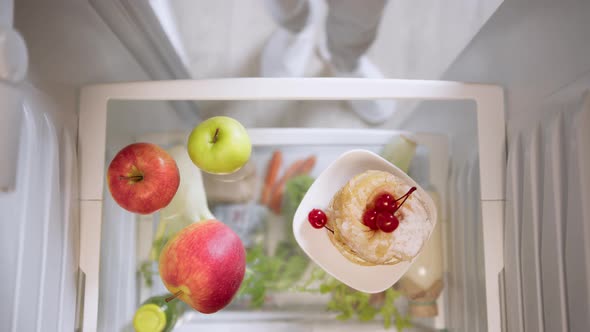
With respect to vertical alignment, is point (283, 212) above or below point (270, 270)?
above

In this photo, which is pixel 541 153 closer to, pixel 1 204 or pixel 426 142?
pixel 426 142

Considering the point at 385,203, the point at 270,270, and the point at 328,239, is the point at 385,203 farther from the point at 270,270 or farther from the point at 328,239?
the point at 270,270

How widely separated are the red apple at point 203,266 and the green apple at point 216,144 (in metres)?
0.12

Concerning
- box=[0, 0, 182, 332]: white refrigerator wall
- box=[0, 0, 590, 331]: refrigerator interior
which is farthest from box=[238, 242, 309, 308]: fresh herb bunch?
box=[0, 0, 182, 332]: white refrigerator wall

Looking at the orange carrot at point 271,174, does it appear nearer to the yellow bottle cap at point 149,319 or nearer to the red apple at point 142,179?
the red apple at point 142,179

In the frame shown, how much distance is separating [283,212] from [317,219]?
12 centimetres

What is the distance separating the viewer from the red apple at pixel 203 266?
27.3 inches

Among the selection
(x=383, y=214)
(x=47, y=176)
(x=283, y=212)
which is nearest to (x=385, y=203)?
(x=383, y=214)

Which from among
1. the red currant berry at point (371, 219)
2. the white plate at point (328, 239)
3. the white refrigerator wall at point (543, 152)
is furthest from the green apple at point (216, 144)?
the white refrigerator wall at point (543, 152)

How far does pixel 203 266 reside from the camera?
2.27ft

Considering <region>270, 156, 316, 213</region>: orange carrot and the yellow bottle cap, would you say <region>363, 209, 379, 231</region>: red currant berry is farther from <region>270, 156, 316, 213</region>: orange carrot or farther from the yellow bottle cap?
the yellow bottle cap

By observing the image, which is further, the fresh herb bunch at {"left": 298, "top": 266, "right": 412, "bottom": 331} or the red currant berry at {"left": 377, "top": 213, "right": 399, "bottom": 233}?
the fresh herb bunch at {"left": 298, "top": 266, "right": 412, "bottom": 331}

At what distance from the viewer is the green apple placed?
0.76m

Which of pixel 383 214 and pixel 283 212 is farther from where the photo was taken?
pixel 283 212
